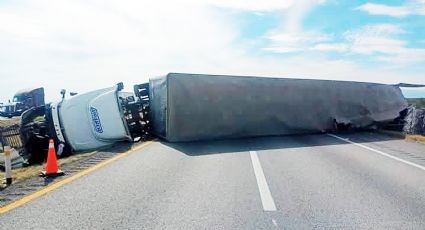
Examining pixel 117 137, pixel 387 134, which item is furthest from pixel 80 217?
pixel 387 134

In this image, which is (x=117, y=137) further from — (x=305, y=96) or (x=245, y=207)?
(x=245, y=207)

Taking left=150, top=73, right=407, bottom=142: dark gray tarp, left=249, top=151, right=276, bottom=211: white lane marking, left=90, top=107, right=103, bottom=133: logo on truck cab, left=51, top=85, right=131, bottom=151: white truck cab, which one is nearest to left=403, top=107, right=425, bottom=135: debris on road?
left=150, top=73, right=407, bottom=142: dark gray tarp

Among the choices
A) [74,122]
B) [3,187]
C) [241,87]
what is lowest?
[3,187]

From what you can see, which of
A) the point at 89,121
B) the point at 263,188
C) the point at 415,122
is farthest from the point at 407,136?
the point at 89,121

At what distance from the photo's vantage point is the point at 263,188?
6180mm

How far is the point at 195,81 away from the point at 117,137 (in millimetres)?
3103

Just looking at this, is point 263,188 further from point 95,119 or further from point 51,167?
point 95,119

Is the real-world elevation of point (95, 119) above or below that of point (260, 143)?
above

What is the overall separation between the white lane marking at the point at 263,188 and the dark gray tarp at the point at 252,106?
4340 mm

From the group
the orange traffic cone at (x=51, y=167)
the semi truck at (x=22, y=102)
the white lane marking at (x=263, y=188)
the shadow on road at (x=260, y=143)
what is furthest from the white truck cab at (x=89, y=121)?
the semi truck at (x=22, y=102)

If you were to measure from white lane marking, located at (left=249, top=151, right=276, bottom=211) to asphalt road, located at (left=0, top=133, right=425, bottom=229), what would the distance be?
0.6 inches

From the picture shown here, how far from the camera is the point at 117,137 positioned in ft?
41.4

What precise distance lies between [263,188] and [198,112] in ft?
22.8

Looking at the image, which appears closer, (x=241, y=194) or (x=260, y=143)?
(x=241, y=194)
